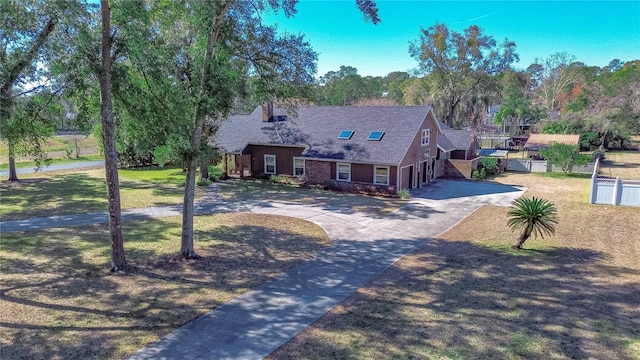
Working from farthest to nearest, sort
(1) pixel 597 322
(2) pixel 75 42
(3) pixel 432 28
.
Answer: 1. (3) pixel 432 28
2. (2) pixel 75 42
3. (1) pixel 597 322

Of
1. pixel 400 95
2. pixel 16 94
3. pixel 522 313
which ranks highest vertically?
pixel 400 95

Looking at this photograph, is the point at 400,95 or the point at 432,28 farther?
the point at 400,95

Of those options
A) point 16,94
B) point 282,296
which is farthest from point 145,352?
point 16,94

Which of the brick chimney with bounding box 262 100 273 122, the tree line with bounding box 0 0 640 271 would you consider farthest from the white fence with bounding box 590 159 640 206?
the brick chimney with bounding box 262 100 273 122

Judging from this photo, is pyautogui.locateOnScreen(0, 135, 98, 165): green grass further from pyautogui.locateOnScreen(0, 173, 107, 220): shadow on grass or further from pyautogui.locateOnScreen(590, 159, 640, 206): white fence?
pyautogui.locateOnScreen(590, 159, 640, 206): white fence

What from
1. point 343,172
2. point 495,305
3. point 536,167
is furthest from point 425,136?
point 495,305

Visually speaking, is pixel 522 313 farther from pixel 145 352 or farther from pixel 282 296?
pixel 145 352

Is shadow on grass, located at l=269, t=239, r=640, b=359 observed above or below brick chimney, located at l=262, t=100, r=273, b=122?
below
